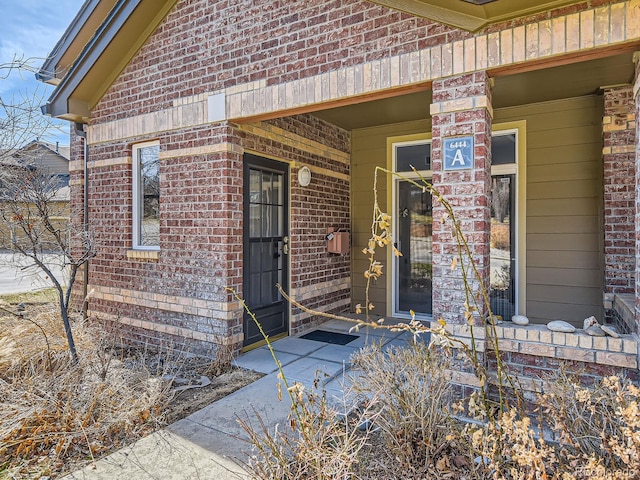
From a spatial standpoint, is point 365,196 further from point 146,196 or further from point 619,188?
point 619,188

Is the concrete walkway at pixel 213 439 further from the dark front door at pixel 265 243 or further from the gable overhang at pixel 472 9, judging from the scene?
the gable overhang at pixel 472 9

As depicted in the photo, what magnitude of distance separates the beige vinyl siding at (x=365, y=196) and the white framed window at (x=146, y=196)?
3.16m

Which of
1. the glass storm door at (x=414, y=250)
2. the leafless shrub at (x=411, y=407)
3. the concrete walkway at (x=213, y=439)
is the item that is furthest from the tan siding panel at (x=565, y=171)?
the leafless shrub at (x=411, y=407)

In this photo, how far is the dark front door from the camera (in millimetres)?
5227

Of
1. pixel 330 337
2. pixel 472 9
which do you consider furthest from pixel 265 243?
pixel 472 9

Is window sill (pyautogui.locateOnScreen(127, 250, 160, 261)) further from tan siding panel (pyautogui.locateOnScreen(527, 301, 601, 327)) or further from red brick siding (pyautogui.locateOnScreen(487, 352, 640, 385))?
tan siding panel (pyautogui.locateOnScreen(527, 301, 601, 327))

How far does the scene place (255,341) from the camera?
5363 millimetres

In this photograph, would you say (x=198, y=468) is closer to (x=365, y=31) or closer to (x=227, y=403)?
(x=227, y=403)

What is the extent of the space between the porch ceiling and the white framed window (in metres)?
2.44

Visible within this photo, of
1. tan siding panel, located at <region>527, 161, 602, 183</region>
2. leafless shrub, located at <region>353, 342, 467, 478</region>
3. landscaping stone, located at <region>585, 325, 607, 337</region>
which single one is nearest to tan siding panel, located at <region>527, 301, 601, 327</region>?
tan siding panel, located at <region>527, 161, 602, 183</region>

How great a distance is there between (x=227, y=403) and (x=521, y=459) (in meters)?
2.56

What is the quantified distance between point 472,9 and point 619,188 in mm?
2751

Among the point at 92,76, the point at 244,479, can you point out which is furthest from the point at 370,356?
the point at 92,76

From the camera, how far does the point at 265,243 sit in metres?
5.54
